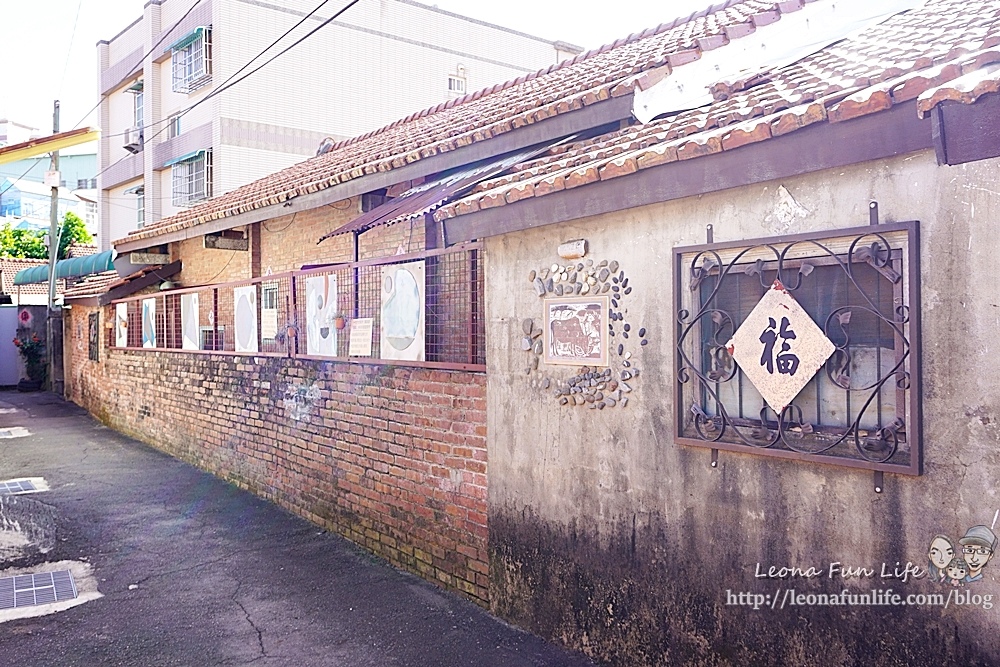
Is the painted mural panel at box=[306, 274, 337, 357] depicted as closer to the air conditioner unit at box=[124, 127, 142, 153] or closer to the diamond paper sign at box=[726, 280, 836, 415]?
the diamond paper sign at box=[726, 280, 836, 415]

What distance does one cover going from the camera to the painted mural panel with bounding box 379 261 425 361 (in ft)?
19.6

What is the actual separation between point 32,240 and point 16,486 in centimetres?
2641

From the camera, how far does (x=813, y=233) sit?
3354 mm

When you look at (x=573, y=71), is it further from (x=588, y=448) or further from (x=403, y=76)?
(x=403, y=76)

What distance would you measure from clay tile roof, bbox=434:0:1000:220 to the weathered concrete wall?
0.91 feet

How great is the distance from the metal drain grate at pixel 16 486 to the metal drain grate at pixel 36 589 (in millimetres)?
3414

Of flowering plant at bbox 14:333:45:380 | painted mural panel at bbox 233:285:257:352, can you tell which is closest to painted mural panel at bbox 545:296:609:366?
painted mural panel at bbox 233:285:257:352

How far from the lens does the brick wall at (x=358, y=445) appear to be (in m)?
5.41

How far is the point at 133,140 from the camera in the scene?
2520 cm

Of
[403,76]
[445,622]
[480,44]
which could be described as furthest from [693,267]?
[480,44]

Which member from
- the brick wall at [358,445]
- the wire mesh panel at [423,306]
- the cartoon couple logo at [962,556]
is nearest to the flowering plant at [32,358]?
the brick wall at [358,445]

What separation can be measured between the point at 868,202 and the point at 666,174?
97 centimetres

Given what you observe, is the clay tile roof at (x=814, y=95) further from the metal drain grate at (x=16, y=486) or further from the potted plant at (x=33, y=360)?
the potted plant at (x=33, y=360)

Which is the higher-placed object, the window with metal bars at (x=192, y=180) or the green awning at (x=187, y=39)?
the green awning at (x=187, y=39)
